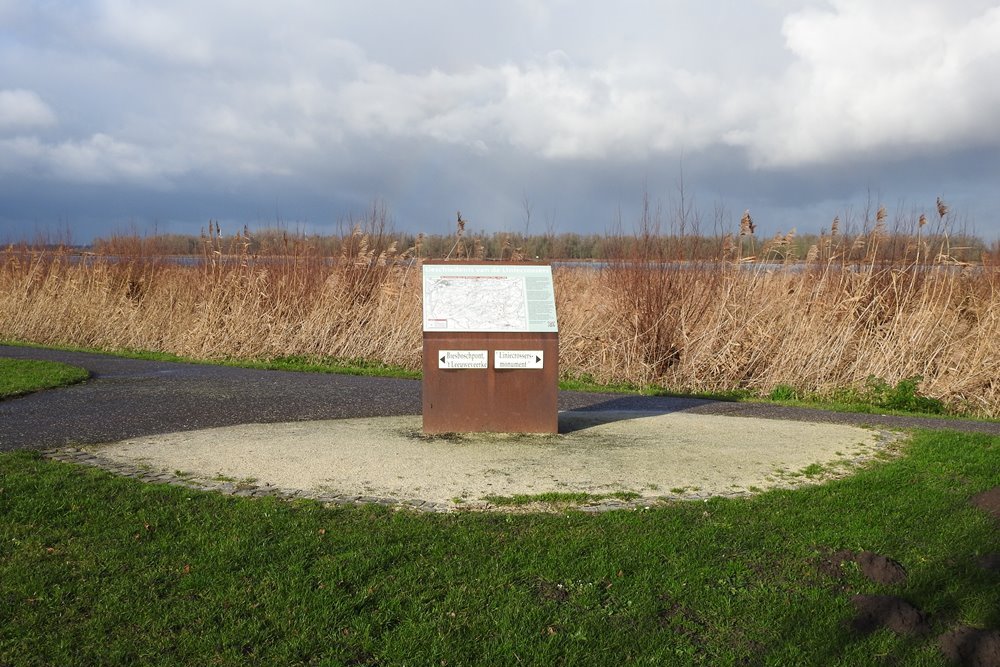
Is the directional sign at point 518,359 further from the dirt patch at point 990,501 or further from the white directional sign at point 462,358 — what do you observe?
the dirt patch at point 990,501

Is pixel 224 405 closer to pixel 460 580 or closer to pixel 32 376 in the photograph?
pixel 32 376

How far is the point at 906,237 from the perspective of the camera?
13.3 m

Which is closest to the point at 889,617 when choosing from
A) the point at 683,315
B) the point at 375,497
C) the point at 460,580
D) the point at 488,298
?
the point at 460,580

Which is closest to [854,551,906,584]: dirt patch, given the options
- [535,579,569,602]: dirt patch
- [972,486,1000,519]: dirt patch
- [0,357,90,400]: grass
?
[972,486,1000,519]: dirt patch

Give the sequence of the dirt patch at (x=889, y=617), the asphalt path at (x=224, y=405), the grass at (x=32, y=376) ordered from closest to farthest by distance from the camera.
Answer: the dirt patch at (x=889, y=617)
the asphalt path at (x=224, y=405)
the grass at (x=32, y=376)

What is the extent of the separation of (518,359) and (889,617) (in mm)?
4336

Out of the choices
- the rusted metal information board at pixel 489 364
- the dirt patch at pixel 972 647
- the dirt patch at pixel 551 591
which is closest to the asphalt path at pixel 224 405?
the rusted metal information board at pixel 489 364

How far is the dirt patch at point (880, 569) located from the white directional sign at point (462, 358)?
3.96 metres

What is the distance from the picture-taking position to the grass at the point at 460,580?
402 cm

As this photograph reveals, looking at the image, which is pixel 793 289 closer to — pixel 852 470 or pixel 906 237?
pixel 906 237

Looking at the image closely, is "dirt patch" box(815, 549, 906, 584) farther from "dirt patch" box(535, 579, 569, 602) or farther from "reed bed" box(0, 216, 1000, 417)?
"reed bed" box(0, 216, 1000, 417)

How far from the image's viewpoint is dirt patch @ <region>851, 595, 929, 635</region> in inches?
168

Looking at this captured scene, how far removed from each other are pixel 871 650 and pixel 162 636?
3294mm

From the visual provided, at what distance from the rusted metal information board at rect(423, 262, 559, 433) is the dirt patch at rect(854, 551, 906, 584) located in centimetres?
364
